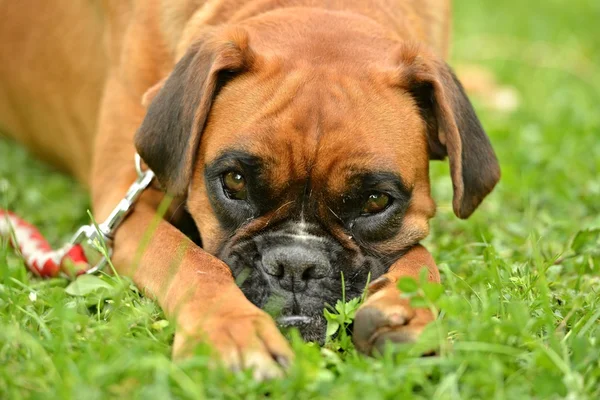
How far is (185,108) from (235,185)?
42 centimetres

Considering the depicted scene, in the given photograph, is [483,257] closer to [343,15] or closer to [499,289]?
[499,289]

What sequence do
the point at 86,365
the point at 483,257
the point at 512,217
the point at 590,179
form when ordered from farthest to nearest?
1. the point at 590,179
2. the point at 512,217
3. the point at 483,257
4. the point at 86,365

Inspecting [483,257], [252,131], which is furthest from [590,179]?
[252,131]

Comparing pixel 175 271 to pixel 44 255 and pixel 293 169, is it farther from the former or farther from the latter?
pixel 44 255

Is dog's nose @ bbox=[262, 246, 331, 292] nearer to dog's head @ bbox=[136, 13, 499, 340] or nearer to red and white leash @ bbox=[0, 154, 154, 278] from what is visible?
dog's head @ bbox=[136, 13, 499, 340]

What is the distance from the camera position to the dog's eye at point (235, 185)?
3814mm

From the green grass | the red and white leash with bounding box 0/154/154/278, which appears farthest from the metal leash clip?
the green grass

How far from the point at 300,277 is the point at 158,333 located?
62cm

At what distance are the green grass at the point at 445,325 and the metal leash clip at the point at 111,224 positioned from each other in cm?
26

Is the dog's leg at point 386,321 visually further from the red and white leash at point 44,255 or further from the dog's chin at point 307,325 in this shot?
the red and white leash at point 44,255

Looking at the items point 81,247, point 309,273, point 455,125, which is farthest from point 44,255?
point 455,125

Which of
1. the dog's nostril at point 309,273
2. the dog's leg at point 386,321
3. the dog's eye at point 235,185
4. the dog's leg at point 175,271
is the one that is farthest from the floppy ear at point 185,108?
the dog's leg at point 386,321

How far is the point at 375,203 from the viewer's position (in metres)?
3.85

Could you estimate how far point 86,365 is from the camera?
2920 mm
